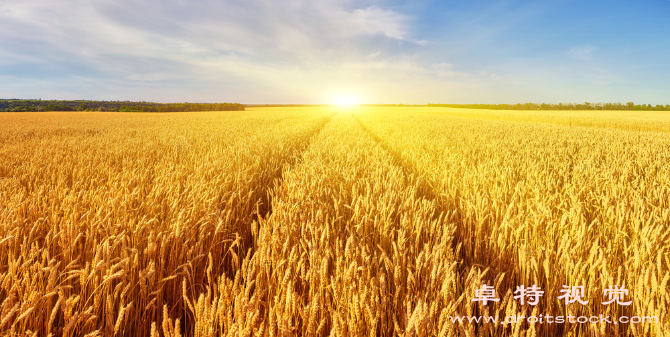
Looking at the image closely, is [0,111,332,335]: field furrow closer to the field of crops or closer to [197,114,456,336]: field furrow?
the field of crops

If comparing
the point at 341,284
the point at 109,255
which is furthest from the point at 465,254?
A: the point at 109,255

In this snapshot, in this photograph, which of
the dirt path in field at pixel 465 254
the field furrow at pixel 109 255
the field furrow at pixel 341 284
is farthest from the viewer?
the dirt path in field at pixel 465 254

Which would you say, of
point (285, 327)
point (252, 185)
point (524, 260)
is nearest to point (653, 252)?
point (524, 260)

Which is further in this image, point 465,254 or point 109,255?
point 465,254

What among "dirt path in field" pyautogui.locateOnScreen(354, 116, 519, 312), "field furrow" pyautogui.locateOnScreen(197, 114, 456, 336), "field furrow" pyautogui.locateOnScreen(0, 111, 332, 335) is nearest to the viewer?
"field furrow" pyautogui.locateOnScreen(197, 114, 456, 336)

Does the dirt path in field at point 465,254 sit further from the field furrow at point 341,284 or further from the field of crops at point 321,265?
the field furrow at point 341,284

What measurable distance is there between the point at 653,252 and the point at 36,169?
21.7 ft

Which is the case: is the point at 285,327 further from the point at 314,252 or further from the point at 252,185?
the point at 252,185

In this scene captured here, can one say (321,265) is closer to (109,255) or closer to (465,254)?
(109,255)

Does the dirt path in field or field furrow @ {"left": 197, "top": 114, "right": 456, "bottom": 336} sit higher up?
field furrow @ {"left": 197, "top": 114, "right": 456, "bottom": 336}

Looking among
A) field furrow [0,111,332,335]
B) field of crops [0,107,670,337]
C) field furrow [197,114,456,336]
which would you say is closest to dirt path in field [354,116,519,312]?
field of crops [0,107,670,337]

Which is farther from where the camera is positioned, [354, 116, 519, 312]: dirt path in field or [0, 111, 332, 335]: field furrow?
[354, 116, 519, 312]: dirt path in field

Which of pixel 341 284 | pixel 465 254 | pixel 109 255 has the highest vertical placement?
pixel 109 255

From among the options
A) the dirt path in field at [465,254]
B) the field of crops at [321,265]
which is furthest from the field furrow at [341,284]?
the dirt path in field at [465,254]
